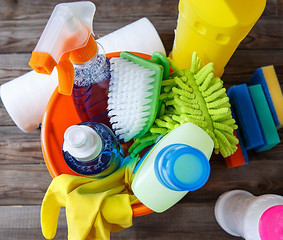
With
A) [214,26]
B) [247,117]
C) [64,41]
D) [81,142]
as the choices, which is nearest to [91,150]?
[81,142]

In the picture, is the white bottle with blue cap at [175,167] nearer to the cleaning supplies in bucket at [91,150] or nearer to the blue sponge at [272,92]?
the cleaning supplies in bucket at [91,150]

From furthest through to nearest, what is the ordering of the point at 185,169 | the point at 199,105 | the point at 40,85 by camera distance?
the point at 40,85 < the point at 199,105 < the point at 185,169

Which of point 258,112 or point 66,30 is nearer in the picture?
point 66,30

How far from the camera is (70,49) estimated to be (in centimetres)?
31

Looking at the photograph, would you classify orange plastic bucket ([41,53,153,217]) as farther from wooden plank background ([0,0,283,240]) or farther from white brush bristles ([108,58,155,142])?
wooden plank background ([0,0,283,240])

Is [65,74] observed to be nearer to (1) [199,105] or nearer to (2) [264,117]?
(1) [199,105]

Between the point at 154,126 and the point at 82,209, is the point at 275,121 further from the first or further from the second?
the point at 82,209

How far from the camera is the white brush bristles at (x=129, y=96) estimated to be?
1.20 ft

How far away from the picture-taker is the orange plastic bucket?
44cm

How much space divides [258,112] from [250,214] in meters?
0.19

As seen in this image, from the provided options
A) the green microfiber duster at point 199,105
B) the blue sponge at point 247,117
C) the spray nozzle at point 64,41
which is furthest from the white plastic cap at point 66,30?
the blue sponge at point 247,117

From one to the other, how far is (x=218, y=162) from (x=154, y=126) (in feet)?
0.84

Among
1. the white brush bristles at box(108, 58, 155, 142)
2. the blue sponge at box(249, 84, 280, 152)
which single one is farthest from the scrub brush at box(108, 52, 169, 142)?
the blue sponge at box(249, 84, 280, 152)

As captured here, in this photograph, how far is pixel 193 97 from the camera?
364 mm
